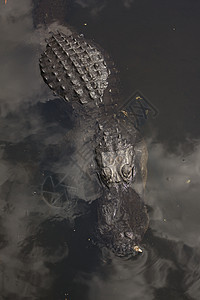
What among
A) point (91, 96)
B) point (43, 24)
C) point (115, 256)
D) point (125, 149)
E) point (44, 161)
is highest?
point (43, 24)

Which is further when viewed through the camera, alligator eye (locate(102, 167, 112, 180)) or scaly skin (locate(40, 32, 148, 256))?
alligator eye (locate(102, 167, 112, 180))

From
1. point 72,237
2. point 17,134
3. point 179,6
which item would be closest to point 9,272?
point 72,237

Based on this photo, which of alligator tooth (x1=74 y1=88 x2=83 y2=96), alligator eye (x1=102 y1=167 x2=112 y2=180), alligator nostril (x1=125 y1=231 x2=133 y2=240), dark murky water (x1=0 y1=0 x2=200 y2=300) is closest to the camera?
alligator nostril (x1=125 y1=231 x2=133 y2=240)

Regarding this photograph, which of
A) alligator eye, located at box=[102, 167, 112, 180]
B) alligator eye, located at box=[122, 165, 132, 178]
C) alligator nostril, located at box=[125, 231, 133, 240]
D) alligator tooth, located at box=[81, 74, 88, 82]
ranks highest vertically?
alligator tooth, located at box=[81, 74, 88, 82]

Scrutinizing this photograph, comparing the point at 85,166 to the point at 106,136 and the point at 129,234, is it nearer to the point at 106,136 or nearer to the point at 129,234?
the point at 106,136

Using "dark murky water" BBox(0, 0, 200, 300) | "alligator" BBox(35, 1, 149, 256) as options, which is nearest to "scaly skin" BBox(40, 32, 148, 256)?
"alligator" BBox(35, 1, 149, 256)

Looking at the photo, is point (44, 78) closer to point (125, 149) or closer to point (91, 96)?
point (91, 96)

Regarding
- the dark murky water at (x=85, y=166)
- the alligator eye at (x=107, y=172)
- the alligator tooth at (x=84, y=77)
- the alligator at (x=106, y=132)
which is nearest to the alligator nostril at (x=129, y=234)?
the alligator at (x=106, y=132)

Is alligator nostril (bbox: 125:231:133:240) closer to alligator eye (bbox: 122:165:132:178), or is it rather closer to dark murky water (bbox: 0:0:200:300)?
dark murky water (bbox: 0:0:200:300)

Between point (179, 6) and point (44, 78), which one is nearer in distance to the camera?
point (44, 78)
